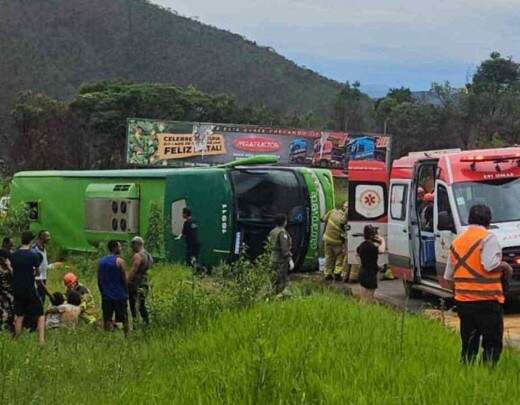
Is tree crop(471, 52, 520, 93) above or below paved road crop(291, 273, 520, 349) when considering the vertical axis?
above

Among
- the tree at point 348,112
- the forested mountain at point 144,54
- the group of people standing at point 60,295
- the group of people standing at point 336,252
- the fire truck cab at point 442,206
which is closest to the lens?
the group of people standing at point 60,295

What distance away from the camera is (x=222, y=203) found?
1894cm

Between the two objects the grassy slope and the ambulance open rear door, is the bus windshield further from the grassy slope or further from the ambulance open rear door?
the grassy slope

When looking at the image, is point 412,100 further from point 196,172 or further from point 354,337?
point 354,337

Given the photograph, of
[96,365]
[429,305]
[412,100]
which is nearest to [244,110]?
[412,100]

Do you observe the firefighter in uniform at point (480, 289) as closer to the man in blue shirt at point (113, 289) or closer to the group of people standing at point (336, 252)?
the group of people standing at point (336, 252)

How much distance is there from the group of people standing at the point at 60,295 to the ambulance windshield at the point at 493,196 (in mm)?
5028

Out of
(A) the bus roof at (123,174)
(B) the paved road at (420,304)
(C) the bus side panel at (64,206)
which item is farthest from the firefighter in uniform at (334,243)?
(C) the bus side panel at (64,206)

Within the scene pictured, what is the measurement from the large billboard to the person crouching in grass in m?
29.3

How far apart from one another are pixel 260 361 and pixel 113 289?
639cm

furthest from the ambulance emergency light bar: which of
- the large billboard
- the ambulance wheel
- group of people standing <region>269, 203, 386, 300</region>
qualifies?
the large billboard

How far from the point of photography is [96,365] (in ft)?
28.7

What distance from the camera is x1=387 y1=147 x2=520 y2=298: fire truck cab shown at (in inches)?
504

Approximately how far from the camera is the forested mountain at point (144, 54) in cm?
7794
